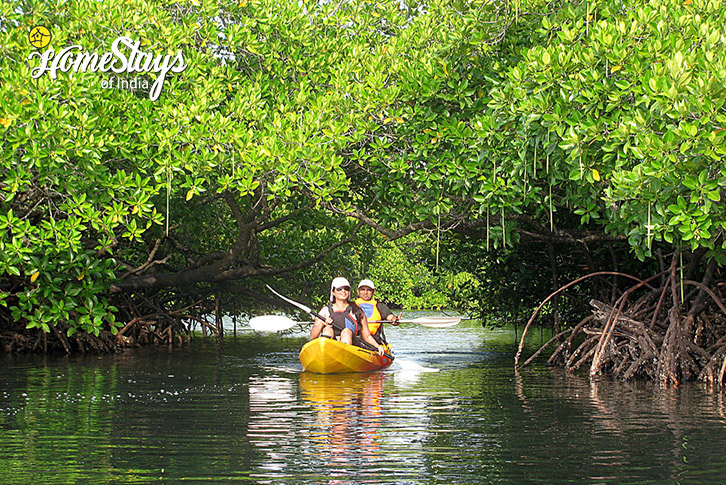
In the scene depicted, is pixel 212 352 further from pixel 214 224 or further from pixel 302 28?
pixel 302 28

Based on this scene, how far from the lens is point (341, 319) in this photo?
1285 cm

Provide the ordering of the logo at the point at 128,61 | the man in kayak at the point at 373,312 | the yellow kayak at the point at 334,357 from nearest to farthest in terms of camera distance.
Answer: the yellow kayak at the point at 334,357, the logo at the point at 128,61, the man in kayak at the point at 373,312

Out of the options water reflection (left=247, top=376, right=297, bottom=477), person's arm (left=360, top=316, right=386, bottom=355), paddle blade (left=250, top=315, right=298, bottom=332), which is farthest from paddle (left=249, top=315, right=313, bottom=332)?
water reflection (left=247, top=376, right=297, bottom=477)

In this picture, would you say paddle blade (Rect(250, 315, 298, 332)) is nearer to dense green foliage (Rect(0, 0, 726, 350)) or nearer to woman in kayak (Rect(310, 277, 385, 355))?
woman in kayak (Rect(310, 277, 385, 355))

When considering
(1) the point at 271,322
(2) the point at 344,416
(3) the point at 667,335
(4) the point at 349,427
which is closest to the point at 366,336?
(1) the point at 271,322

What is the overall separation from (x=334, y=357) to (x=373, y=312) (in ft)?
5.22

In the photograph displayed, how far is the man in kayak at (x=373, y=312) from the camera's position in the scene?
537 inches

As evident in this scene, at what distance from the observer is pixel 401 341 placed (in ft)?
65.1

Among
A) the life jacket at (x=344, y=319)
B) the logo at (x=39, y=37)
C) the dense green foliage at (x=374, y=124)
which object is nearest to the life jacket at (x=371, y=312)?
the life jacket at (x=344, y=319)

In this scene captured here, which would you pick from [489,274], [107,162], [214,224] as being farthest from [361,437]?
[214,224]

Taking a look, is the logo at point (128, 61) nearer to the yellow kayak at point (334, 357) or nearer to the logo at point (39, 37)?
the logo at point (39, 37)

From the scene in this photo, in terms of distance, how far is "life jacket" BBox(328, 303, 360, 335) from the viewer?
1285 centimetres

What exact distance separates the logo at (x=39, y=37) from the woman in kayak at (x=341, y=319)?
4312 millimetres

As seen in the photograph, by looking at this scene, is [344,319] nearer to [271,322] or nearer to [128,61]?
[271,322]
